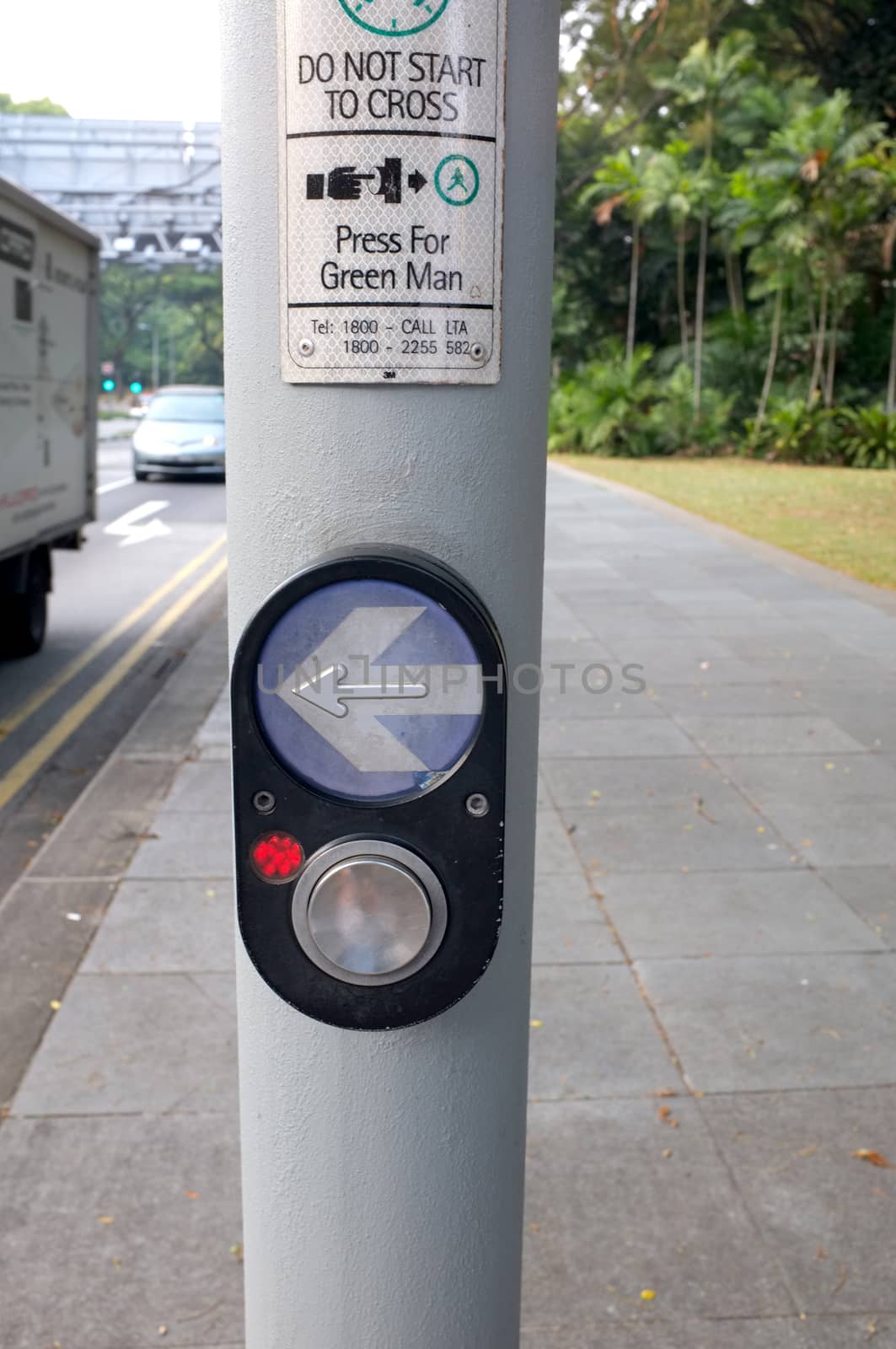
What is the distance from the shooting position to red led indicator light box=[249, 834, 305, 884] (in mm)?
1547

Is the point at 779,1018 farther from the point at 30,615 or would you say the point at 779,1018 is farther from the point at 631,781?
the point at 30,615

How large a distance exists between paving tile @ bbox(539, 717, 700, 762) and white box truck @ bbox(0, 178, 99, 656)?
3.83 meters

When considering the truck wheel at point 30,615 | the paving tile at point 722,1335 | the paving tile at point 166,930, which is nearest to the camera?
the paving tile at point 722,1335

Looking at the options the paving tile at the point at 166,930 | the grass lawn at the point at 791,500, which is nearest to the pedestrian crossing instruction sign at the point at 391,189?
the paving tile at the point at 166,930

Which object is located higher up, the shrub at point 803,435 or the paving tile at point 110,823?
the shrub at point 803,435

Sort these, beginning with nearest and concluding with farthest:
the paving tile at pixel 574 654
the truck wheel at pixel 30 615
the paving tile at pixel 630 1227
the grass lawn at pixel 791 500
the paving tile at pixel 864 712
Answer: the paving tile at pixel 630 1227
the paving tile at pixel 864 712
the paving tile at pixel 574 654
the truck wheel at pixel 30 615
the grass lawn at pixel 791 500

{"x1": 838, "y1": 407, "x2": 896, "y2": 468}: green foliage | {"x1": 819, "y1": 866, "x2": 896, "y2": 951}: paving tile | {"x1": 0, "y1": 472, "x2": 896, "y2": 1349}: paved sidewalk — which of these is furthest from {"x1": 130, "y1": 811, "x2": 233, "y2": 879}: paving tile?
{"x1": 838, "y1": 407, "x2": 896, "y2": 468}: green foliage

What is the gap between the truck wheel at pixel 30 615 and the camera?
10.1m

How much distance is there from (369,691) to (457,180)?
0.54 meters

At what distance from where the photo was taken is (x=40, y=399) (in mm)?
9734

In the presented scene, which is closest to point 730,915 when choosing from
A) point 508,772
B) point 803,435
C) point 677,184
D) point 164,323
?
point 508,772

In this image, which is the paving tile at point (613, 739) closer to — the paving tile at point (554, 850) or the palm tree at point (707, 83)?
the paving tile at point (554, 850)

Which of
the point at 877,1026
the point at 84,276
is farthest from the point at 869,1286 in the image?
the point at 84,276

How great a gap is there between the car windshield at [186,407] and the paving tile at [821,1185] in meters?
23.6
